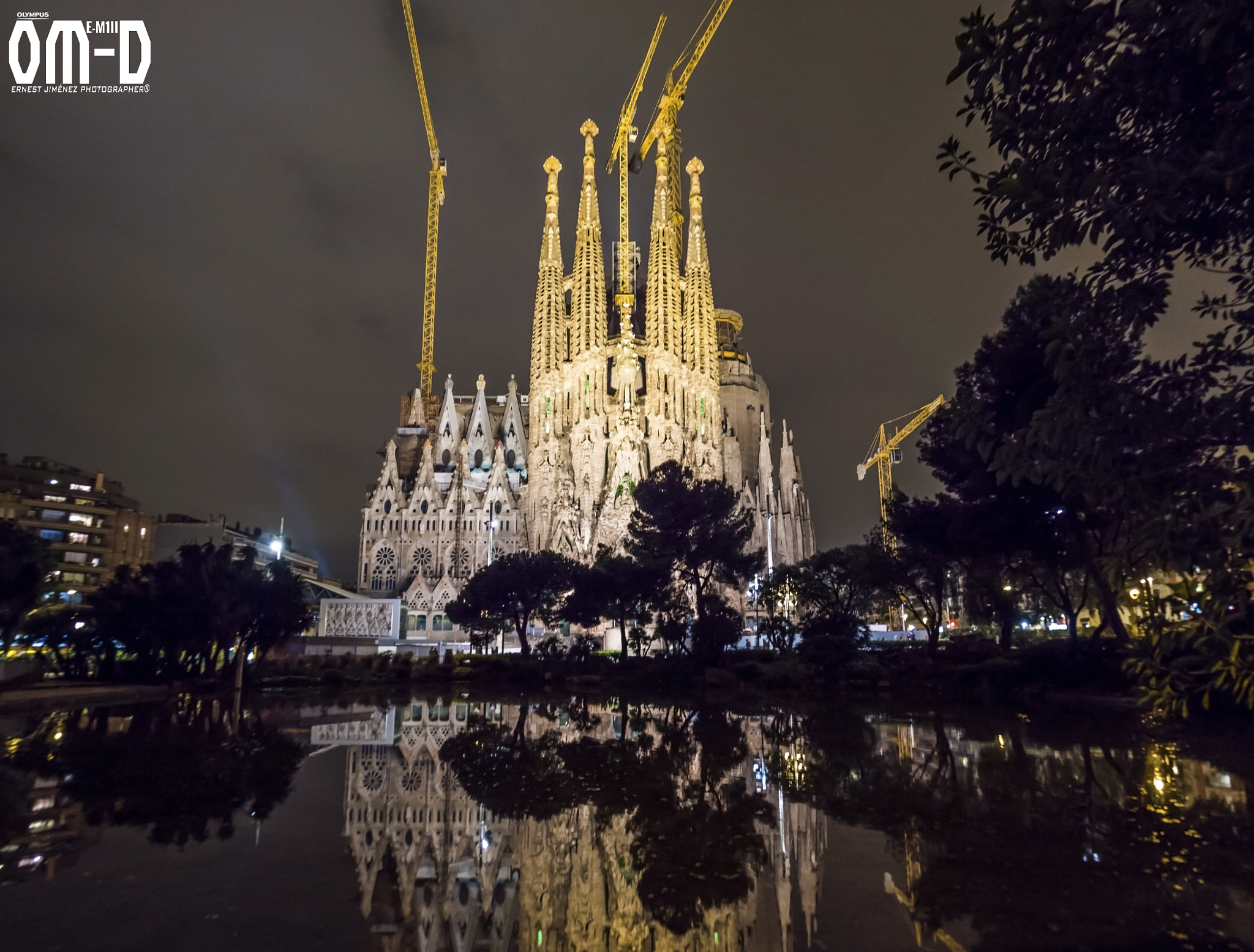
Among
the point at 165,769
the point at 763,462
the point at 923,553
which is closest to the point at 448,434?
the point at 763,462

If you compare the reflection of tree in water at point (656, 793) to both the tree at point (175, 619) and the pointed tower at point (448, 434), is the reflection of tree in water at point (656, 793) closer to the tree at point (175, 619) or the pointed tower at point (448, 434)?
the tree at point (175, 619)

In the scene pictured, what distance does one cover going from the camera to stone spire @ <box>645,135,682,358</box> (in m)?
84.1

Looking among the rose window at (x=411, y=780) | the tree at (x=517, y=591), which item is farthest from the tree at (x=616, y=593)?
the rose window at (x=411, y=780)

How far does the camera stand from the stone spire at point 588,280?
82812 mm

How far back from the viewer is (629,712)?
21641mm

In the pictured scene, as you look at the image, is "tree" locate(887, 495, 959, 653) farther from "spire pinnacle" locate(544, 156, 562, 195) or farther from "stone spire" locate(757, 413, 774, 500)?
"spire pinnacle" locate(544, 156, 562, 195)

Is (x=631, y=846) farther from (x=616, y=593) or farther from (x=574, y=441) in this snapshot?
(x=574, y=441)

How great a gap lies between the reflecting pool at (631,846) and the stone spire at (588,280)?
2821 inches

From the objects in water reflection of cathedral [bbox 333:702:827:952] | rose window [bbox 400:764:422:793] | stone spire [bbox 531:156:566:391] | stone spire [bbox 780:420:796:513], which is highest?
stone spire [bbox 531:156:566:391]

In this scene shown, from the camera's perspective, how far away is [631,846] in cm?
733

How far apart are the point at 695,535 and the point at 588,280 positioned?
56.9 m

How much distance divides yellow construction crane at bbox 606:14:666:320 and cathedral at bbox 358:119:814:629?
645 centimetres

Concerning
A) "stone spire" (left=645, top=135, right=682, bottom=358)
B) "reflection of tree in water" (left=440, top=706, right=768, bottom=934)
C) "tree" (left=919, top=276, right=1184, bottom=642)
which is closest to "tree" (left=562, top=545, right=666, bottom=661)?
"reflection of tree in water" (left=440, top=706, right=768, bottom=934)

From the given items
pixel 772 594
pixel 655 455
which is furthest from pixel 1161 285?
pixel 655 455
